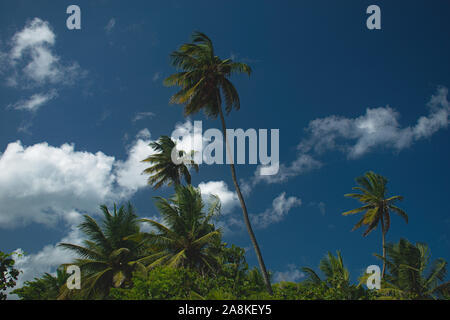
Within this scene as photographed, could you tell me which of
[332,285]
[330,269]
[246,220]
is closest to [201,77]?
[246,220]

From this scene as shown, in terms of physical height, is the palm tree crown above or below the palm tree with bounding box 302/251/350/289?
above

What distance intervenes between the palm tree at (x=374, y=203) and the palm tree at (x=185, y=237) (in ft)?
53.0

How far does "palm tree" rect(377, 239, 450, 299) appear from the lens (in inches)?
806

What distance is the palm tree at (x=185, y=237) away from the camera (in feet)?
54.7

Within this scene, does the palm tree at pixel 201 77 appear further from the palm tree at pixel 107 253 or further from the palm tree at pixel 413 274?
the palm tree at pixel 413 274

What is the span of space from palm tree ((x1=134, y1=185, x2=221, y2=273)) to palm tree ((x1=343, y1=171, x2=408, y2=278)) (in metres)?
16.2

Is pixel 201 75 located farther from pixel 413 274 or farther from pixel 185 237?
pixel 413 274

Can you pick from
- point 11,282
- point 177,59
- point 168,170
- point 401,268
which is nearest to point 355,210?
point 401,268

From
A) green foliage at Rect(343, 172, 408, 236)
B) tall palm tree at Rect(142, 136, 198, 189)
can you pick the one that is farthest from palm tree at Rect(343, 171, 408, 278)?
tall palm tree at Rect(142, 136, 198, 189)

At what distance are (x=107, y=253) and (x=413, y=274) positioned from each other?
19.6m

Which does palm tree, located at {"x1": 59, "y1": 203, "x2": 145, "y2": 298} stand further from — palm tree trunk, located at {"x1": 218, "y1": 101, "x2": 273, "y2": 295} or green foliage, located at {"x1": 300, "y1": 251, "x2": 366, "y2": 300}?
green foliage, located at {"x1": 300, "y1": 251, "x2": 366, "y2": 300}

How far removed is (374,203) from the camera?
91.1ft
